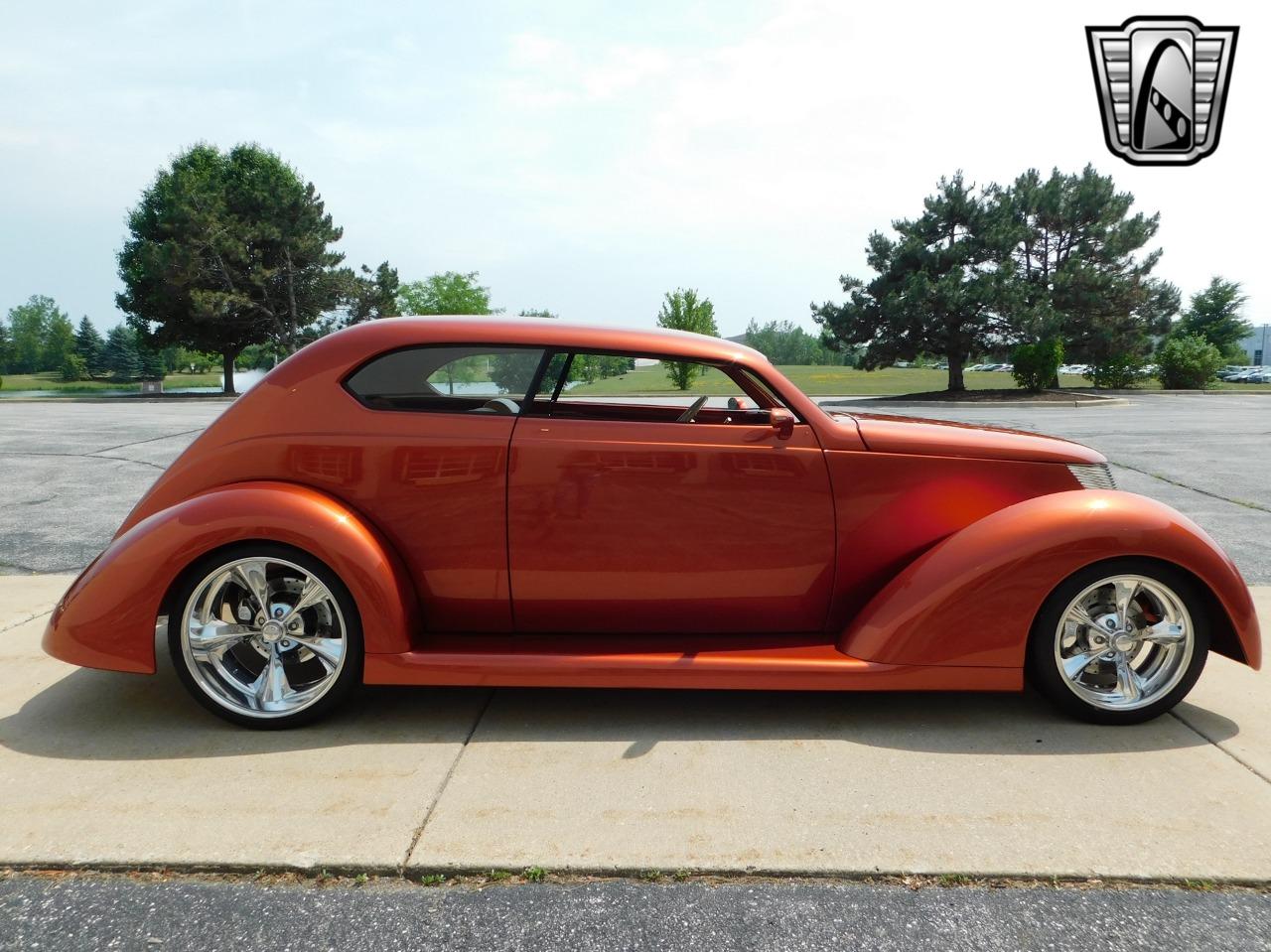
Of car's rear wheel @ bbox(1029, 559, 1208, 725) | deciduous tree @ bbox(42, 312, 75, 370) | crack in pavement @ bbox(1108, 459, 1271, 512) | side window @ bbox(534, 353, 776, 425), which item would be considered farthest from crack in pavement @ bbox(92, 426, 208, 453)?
deciduous tree @ bbox(42, 312, 75, 370)

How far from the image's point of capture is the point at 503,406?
3.26 metres

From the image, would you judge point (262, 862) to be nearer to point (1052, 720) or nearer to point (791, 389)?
point (791, 389)

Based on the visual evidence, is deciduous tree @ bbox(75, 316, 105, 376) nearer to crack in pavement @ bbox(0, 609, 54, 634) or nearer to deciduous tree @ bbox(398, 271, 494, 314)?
deciduous tree @ bbox(398, 271, 494, 314)

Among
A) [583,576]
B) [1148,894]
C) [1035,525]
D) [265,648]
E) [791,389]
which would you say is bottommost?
[1148,894]

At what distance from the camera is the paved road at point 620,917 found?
201 cm

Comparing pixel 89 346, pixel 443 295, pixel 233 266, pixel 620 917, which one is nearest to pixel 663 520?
pixel 620 917

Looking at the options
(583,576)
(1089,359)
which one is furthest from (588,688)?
(1089,359)

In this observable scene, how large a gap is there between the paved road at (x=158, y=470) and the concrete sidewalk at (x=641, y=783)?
3.21 meters

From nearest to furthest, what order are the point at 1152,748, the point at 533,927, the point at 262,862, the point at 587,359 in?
the point at 533,927
the point at 262,862
the point at 1152,748
the point at 587,359

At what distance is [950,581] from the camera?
122 inches

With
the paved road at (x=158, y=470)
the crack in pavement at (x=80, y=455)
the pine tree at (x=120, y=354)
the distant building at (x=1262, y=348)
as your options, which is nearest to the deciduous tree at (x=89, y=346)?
the pine tree at (x=120, y=354)

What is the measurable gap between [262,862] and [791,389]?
7.96 ft

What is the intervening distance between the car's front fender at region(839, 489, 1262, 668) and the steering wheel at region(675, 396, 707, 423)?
3.46 ft

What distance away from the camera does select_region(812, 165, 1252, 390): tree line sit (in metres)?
30.2
